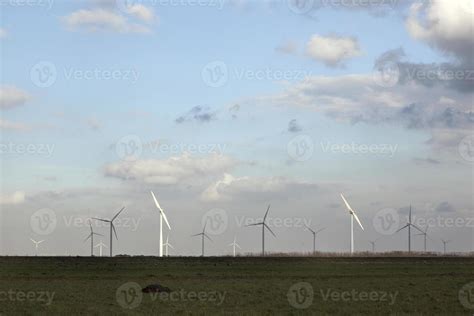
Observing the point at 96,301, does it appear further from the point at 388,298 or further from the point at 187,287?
the point at 388,298

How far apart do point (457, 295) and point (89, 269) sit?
189 ft

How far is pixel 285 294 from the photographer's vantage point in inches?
2363

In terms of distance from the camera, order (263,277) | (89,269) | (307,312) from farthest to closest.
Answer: (89,269) → (263,277) → (307,312)

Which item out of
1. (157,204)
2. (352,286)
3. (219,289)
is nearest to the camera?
(219,289)

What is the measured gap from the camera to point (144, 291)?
6116 cm

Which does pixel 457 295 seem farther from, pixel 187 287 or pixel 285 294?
pixel 187 287

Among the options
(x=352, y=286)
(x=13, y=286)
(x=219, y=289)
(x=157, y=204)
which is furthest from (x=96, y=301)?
(x=157, y=204)

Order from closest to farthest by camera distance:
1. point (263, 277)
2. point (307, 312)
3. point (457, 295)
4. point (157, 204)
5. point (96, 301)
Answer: point (307, 312) < point (96, 301) < point (457, 295) < point (263, 277) < point (157, 204)

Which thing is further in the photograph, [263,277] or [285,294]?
[263,277]

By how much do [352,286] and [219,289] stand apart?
41.5 feet

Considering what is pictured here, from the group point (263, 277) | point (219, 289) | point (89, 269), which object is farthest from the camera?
point (89, 269)

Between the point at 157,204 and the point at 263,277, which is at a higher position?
the point at 157,204

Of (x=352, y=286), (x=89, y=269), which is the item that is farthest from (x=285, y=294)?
(x=89, y=269)

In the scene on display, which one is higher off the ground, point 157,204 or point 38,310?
point 157,204
